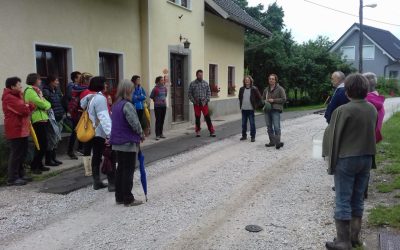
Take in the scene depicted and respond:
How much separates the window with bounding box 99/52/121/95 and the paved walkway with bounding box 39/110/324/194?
5.95 feet

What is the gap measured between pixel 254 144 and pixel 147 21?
4691 millimetres

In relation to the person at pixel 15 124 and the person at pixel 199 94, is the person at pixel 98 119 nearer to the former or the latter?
the person at pixel 15 124

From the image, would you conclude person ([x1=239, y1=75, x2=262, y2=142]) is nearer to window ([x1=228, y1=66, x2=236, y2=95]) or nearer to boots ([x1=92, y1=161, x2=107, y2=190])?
boots ([x1=92, y1=161, x2=107, y2=190])

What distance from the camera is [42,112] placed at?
296 inches

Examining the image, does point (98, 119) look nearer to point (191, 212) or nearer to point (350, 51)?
point (191, 212)

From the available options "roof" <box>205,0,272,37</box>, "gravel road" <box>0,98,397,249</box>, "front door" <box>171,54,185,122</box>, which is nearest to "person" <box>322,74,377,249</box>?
"gravel road" <box>0,98,397,249</box>

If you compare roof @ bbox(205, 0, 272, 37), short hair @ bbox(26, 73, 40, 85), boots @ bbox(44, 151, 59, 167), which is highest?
roof @ bbox(205, 0, 272, 37)

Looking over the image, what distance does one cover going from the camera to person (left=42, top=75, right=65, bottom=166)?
786cm

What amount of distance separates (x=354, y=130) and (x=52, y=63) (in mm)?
7151

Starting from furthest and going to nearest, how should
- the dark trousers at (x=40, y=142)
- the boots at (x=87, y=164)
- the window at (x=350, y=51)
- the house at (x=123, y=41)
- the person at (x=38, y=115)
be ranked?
1. the window at (x=350, y=51)
2. the house at (x=123, y=41)
3. the dark trousers at (x=40, y=142)
4. the person at (x=38, y=115)
5. the boots at (x=87, y=164)

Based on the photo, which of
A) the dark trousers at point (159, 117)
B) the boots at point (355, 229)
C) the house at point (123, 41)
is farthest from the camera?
the dark trousers at point (159, 117)

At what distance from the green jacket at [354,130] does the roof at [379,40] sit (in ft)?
131

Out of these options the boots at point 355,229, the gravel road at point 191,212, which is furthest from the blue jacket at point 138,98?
the boots at point 355,229

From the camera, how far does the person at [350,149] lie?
412 centimetres
